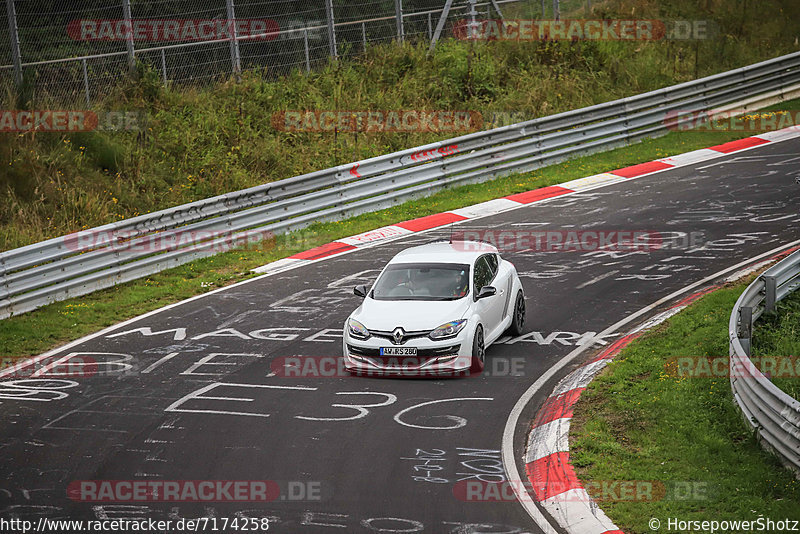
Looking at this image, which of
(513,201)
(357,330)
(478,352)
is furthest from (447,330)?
(513,201)

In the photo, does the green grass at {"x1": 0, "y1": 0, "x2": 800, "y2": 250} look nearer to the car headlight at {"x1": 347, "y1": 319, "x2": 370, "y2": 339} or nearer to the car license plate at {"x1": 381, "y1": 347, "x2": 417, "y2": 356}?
the car headlight at {"x1": 347, "y1": 319, "x2": 370, "y2": 339}

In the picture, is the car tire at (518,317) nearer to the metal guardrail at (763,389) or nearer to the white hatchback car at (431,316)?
the white hatchback car at (431,316)

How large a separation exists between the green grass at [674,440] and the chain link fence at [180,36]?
1517 cm

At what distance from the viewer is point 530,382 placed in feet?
41.2

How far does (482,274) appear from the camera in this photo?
13953 millimetres

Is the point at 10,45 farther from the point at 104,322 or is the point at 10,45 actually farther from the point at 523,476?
the point at 523,476

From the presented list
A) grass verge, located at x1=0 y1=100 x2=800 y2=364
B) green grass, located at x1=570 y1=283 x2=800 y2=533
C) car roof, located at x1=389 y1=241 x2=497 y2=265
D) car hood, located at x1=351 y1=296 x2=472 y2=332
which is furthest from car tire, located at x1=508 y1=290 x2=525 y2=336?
grass verge, located at x1=0 y1=100 x2=800 y2=364

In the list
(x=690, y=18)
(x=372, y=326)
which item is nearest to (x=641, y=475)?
(x=372, y=326)

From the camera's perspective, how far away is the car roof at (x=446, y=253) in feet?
45.8

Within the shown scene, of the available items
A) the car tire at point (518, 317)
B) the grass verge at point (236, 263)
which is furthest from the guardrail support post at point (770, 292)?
the grass verge at point (236, 263)

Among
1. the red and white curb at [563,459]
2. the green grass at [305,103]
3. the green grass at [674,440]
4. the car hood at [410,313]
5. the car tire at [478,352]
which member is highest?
the green grass at [305,103]

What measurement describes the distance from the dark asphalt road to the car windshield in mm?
1136

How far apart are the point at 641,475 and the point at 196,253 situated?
38.9 feet

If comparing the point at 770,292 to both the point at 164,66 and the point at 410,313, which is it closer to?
the point at 410,313
